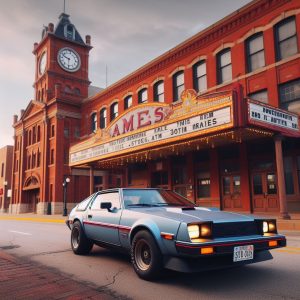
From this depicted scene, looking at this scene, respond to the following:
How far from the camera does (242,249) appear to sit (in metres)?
4.60

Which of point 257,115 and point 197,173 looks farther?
point 197,173

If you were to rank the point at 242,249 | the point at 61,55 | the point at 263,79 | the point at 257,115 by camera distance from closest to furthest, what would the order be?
the point at 242,249
the point at 257,115
the point at 263,79
the point at 61,55

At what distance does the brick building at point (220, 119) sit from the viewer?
592 inches

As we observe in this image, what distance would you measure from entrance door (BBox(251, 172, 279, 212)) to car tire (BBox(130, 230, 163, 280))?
13646mm

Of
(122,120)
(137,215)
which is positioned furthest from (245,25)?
(137,215)

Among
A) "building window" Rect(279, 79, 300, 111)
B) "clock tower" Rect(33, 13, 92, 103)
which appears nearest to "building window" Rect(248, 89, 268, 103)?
"building window" Rect(279, 79, 300, 111)

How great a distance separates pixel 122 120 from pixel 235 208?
8.46m

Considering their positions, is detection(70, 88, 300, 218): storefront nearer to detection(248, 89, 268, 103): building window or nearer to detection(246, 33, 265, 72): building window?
detection(248, 89, 268, 103): building window

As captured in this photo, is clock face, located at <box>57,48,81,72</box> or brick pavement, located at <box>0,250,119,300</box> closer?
brick pavement, located at <box>0,250,119,300</box>

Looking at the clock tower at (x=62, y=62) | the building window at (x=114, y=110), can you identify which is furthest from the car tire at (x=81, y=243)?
the clock tower at (x=62, y=62)

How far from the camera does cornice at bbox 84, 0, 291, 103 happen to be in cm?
1893

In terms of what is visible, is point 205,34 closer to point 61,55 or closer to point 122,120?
point 122,120

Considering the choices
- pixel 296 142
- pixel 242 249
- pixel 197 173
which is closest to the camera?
pixel 242 249

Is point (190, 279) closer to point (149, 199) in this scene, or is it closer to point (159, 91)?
point (149, 199)
